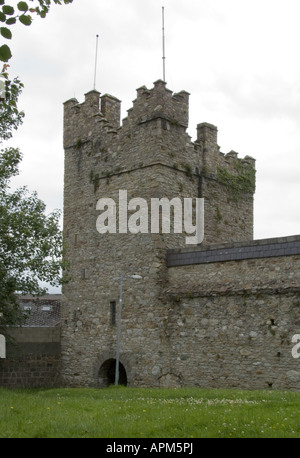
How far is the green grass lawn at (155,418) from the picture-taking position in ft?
31.1

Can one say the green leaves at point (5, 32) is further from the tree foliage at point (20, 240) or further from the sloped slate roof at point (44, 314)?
the sloped slate roof at point (44, 314)

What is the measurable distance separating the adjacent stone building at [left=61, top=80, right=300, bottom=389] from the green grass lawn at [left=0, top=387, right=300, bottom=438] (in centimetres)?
448

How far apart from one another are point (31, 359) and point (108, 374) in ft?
10.3

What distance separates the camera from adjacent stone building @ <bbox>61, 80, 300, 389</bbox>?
17.8m

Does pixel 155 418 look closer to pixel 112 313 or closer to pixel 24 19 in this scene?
pixel 24 19

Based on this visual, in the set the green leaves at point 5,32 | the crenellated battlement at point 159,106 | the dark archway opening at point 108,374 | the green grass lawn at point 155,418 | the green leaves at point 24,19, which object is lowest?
the dark archway opening at point 108,374

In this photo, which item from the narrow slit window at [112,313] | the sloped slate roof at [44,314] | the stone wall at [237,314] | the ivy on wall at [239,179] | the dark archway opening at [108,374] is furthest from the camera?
the sloped slate roof at [44,314]

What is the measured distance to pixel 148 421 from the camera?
1031cm

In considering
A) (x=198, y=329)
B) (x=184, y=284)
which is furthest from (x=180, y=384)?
(x=184, y=284)

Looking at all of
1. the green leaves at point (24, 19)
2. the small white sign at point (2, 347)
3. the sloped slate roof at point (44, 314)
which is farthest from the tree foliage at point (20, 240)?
the sloped slate roof at point (44, 314)

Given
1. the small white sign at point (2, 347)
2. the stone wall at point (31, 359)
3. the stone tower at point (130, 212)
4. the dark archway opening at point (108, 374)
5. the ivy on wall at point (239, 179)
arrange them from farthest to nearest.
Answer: the ivy on wall at point (239, 179), the stone wall at point (31, 359), the dark archway opening at point (108, 374), the small white sign at point (2, 347), the stone tower at point (130, 212)

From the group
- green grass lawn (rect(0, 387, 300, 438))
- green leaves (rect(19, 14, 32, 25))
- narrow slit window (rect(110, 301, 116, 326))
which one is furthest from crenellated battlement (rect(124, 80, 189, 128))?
green leaves (rect(19, 14, 32, 25))

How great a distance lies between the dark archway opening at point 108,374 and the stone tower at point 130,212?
0.12ft

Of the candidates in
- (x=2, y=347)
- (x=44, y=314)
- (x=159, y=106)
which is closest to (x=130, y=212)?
(x=159, y=106)
